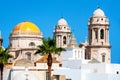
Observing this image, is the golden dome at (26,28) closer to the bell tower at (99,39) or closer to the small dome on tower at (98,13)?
the bell tower at (99,39)

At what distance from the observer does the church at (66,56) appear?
299ft

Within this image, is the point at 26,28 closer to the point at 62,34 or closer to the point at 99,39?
the point at 62,34

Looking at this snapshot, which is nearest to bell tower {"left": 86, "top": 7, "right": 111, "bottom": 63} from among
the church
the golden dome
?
the church

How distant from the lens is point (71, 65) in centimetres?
10081

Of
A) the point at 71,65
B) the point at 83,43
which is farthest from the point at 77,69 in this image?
the point at 83,43

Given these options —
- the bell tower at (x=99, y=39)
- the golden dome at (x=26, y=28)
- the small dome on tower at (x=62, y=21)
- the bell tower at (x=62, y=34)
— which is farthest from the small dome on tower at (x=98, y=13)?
the small dome on tower at (x=62, y=21)

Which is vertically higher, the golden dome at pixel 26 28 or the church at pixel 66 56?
the golden dome at pixel 26 28

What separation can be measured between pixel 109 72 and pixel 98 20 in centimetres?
2046

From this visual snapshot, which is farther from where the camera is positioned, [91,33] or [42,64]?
[91,33]

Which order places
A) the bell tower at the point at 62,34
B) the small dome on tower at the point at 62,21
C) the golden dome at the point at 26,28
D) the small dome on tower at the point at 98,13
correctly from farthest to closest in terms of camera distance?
the small dome on tower at the point at 62,21 < the bell tower at the point at 62,34 < the small dome on tower at the point at 98,13 < the golden dome at the point at 26,28

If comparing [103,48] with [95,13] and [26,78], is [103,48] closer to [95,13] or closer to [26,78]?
[95,13]

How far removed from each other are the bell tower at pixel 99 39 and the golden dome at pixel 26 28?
10247 mm

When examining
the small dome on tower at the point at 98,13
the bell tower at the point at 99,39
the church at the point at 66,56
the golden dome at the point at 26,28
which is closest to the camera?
the church at the point at 66,56

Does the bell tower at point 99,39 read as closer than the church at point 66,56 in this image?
No
